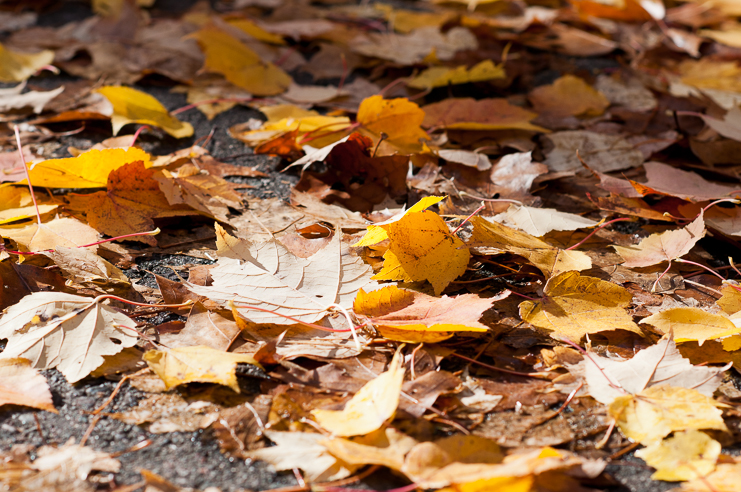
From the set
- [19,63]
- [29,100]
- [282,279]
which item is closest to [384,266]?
[282,279]

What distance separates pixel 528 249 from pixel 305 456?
581mm

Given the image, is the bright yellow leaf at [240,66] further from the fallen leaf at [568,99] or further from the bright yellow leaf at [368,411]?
the bright yellow leaf at [368,411]

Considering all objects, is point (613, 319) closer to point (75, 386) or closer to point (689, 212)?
point (689, 212)

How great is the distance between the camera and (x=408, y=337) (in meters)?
0.90

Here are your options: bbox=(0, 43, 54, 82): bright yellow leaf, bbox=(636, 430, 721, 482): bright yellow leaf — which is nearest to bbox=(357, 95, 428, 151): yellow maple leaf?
bbox=(636, 430, 721, 482): bright yellow leaf

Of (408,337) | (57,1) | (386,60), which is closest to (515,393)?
(408,337)

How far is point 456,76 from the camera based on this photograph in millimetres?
1818

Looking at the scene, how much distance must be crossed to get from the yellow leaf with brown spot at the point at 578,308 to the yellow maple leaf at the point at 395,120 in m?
0.60

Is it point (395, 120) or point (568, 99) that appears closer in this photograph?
point (395, 120)

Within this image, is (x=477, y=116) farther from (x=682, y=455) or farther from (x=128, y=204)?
(x=682, y=455)

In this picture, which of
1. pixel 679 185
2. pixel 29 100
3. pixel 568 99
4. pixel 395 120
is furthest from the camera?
pixel 568 99

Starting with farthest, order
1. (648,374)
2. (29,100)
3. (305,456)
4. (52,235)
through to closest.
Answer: (29,100) < (52,235) < (648,374) < (305,456)

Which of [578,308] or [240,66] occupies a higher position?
[240,66]

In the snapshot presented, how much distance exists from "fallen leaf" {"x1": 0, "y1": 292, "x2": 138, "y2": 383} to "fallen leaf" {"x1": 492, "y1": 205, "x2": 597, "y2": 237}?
764 millimetres
